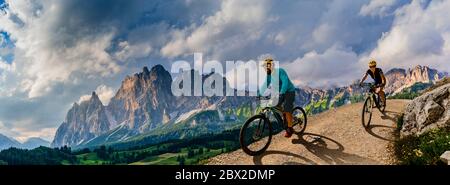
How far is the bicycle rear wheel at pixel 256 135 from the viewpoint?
1445 cm

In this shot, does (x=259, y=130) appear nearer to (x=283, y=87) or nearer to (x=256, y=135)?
(x=256, y=135)

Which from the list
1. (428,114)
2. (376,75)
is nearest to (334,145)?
(428,114)

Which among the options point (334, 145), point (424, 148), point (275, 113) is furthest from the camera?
point (334, 145)

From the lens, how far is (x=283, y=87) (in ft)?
51.0

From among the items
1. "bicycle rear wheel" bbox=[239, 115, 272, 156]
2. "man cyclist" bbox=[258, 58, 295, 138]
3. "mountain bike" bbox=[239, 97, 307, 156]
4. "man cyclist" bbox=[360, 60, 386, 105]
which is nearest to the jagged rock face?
"man cyclist" bbox=[360, 60, 386, 105]

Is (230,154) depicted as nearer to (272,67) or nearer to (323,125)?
(272,67)

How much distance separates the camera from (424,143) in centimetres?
1424

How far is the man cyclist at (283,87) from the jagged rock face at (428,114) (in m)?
5.75

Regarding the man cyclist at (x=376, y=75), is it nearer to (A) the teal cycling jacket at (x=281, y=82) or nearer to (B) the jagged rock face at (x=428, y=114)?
(B) the jagged rock face at (x=428, y=114)

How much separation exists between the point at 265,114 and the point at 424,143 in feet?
19.0

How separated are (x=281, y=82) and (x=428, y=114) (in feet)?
22.6

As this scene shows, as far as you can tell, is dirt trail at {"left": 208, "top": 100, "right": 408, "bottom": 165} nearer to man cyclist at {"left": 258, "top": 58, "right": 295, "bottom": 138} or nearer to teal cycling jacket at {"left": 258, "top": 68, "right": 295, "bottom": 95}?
man cyclist at {"left": 258, "top": 58, "right": 295, "bottom": 138}

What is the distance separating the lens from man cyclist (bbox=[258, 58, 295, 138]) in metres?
15.0
